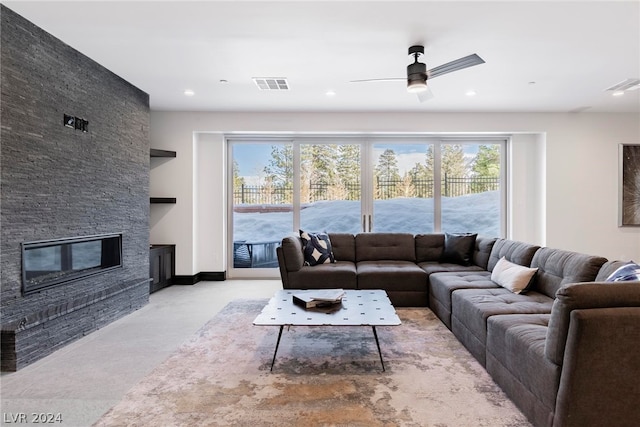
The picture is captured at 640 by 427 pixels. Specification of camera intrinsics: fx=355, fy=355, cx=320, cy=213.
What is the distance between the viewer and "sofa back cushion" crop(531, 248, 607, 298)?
2.58 metres

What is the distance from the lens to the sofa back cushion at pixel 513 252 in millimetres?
3400

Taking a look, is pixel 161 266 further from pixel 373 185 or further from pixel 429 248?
pixel 429 248

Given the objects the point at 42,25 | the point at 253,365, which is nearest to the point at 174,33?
the point at 42,25

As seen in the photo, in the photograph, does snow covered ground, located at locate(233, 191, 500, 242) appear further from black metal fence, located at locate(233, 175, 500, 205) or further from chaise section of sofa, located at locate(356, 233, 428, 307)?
chaise section of sofa, located at locate(356, 233, 428, 307)

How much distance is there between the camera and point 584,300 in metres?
1.65

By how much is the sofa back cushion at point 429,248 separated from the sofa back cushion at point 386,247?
7 centimetres

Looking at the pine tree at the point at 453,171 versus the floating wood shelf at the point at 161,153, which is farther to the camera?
the pine tree at the point at 453,171

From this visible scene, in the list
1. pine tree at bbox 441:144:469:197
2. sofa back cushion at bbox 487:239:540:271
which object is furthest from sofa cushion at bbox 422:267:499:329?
pine tree at bbox 441:144:469:197

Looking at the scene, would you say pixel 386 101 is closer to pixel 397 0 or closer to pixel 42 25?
pixel 397 0

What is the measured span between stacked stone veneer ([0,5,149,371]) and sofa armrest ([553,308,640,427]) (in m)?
3.51

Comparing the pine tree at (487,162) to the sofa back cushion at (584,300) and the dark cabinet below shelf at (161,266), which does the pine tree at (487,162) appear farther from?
the dark cabinet below shelf at (161,266)

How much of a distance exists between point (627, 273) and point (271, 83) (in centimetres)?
372

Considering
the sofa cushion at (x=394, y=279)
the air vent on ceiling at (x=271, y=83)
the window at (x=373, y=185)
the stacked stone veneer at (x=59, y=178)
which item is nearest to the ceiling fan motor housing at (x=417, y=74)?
the air vent on ceiling at (x=271, y=83)

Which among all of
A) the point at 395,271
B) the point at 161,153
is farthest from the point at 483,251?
the point at 161,153
